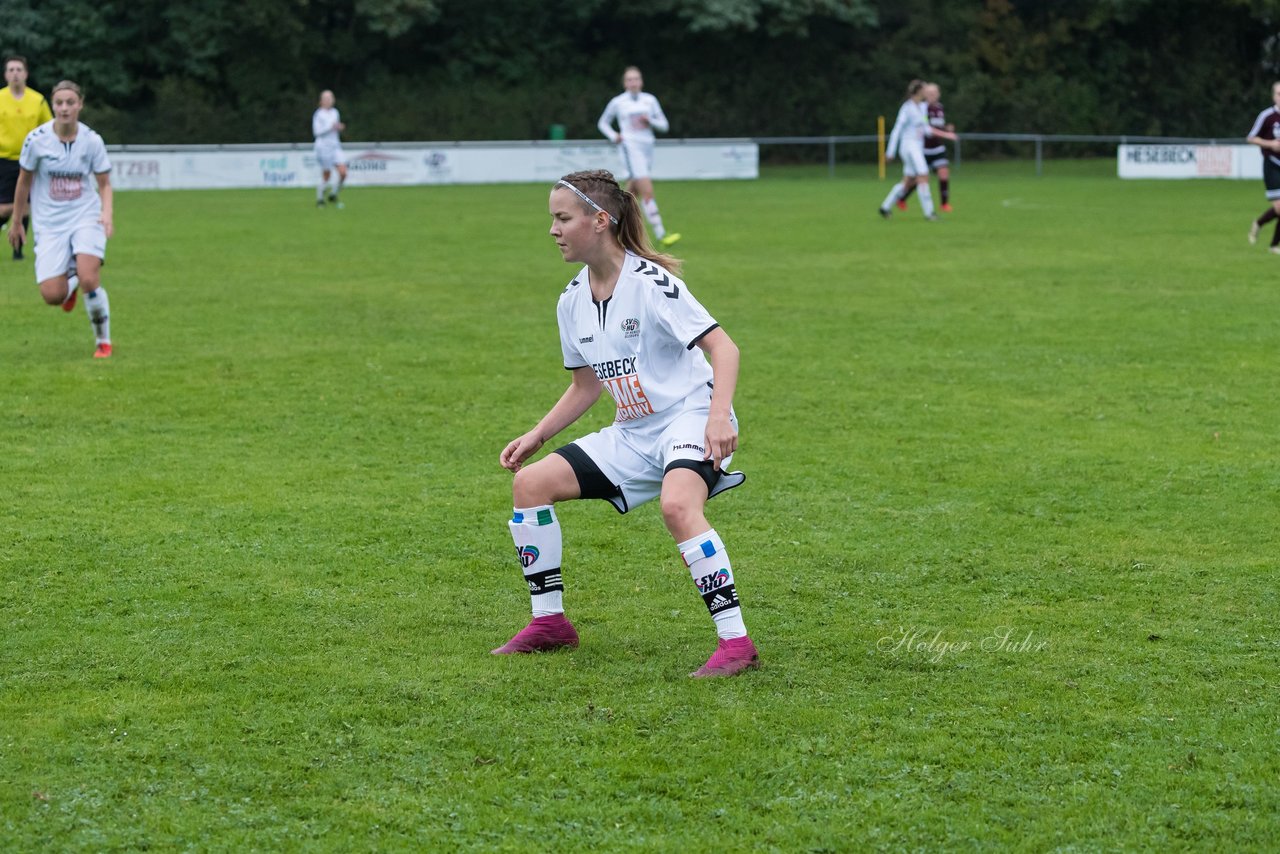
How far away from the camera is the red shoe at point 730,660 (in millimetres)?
5023

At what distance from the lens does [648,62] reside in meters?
50.2

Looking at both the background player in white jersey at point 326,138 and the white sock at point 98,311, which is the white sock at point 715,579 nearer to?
the white sock at point 98,311

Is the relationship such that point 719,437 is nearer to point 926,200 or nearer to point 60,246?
point 60,246

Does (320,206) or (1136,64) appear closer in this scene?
(320,206)

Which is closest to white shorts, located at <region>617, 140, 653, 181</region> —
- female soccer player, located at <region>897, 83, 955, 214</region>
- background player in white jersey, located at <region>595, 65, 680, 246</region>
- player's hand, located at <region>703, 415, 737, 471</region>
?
background player in white jersey, located at <region>595, 65, 680, 246</region>

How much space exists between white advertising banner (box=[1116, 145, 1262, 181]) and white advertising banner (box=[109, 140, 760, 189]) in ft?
30.3

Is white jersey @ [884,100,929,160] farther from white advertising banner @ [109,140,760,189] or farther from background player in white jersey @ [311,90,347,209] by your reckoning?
white advertising banner @ [109,140,760,189]

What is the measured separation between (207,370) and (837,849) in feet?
27.4

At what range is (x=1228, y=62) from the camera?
170 ft

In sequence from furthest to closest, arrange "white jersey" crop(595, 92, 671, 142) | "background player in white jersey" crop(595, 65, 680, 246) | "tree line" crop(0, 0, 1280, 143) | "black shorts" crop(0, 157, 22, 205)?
"tree line" crop(0, 0, 1280, 143)
"white jersey" crop(595, 92, 671, 142)
"background player in white jersey" crop(595, 65, 680, 246)
"black shorts" crop(0, 157, 22, 205)

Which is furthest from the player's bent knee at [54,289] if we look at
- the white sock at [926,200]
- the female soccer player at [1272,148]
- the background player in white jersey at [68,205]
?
the white sock at [926,200]

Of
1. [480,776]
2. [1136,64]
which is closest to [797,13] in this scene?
[1136,64]

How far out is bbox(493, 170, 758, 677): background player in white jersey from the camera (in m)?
5.06

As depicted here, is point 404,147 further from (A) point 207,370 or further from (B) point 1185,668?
(B) point 1185,668
